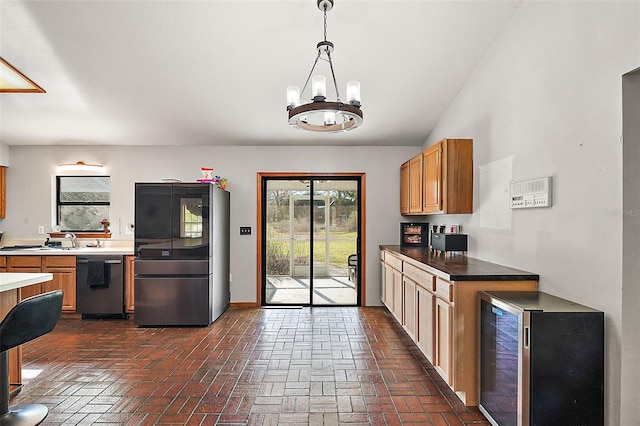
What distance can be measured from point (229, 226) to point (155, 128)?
1.64 meters

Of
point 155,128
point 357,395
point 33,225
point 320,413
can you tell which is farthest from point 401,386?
point 33,225

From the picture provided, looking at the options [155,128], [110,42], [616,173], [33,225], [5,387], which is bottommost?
[5,387]

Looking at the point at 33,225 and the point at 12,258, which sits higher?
the point at 33,225

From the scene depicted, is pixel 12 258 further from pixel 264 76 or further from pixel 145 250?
pixel 264 76

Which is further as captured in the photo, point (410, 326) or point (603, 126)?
point (410, 326)

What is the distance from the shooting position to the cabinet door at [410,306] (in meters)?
3.56

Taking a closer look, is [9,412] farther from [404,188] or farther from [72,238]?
[404,188]

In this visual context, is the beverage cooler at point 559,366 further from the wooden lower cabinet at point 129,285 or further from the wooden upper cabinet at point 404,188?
the wooden lower cabinet at point 129,285

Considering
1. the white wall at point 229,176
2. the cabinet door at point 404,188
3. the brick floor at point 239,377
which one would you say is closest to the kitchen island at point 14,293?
the brick floor at point 239,377

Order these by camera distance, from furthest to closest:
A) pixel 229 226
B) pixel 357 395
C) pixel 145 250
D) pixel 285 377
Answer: pixel 229 226 → pixel 145 250 → pixel 285 377 → pixel 357 395

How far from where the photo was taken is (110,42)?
3219 mm

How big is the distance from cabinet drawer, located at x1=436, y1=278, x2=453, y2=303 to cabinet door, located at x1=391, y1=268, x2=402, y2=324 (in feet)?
4.10

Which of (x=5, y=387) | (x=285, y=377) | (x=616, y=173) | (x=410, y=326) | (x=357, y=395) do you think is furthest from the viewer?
(x=410, y=326)

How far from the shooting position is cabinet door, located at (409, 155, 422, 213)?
4336 mm
